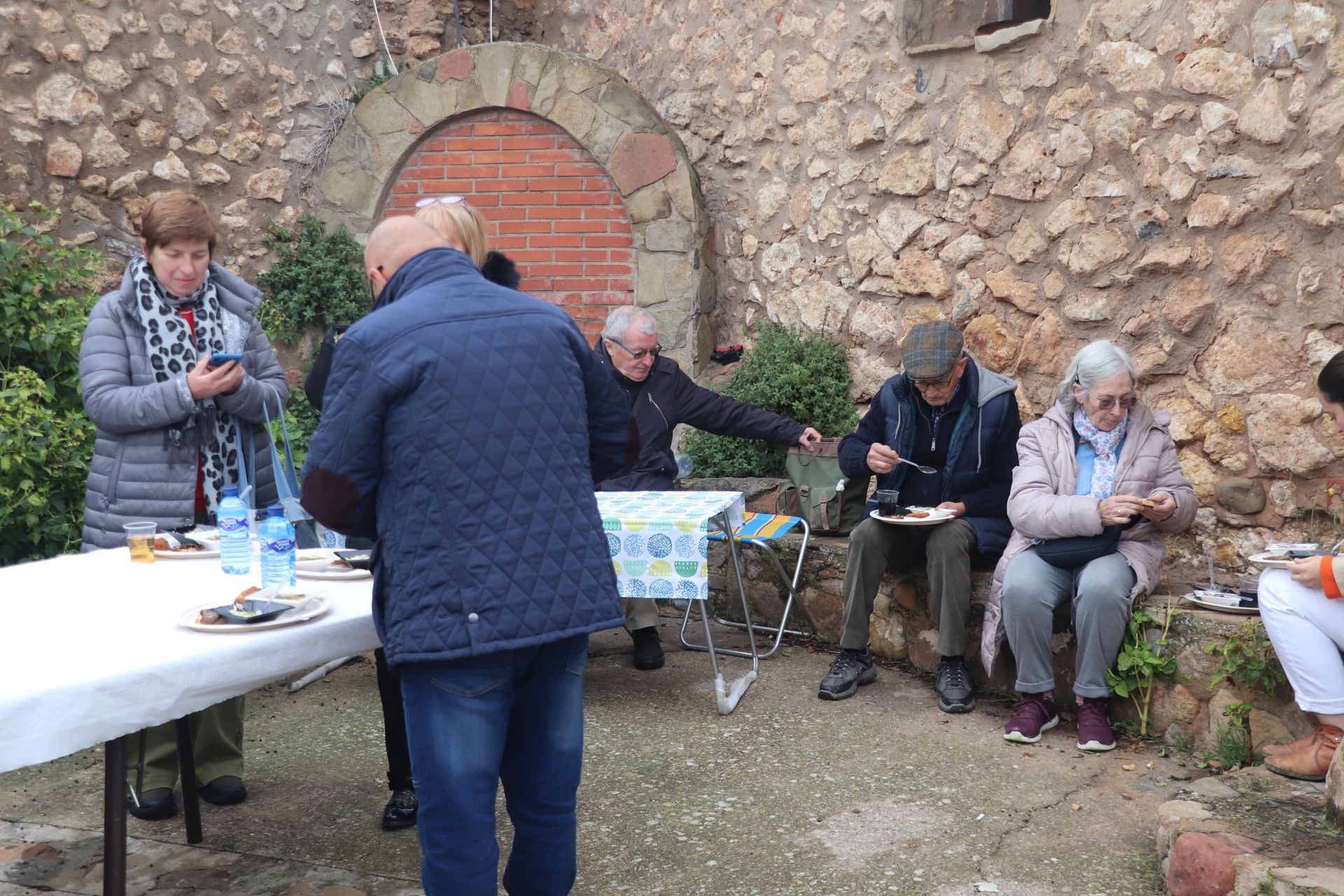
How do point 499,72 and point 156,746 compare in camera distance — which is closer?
point 156,746

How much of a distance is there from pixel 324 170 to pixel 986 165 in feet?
11.7

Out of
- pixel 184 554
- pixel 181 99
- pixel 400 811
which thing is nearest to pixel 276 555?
pixel 184 554

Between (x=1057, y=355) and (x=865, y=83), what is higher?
(x=865, y=83)

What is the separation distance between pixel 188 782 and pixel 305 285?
3.62m

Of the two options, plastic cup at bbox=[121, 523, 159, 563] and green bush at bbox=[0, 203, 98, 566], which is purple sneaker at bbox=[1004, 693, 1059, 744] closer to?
plastic cup at bbox=[121, 523, 159, 563]

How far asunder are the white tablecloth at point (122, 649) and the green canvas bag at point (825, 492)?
8.24ft

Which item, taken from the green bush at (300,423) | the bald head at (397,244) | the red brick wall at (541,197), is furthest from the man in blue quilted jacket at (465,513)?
the red brick wall at (541,197)

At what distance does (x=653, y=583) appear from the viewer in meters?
4.00

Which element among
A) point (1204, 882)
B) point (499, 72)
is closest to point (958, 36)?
point (499, 72)

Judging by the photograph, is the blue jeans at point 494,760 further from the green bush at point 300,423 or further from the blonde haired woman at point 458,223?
the green bush at point 300,423

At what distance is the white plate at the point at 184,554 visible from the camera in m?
2.99

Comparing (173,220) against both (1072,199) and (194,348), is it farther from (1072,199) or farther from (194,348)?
(1072,199)

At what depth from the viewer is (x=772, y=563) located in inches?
197

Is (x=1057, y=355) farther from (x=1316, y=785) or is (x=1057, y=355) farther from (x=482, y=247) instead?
(x=482, y=247)
